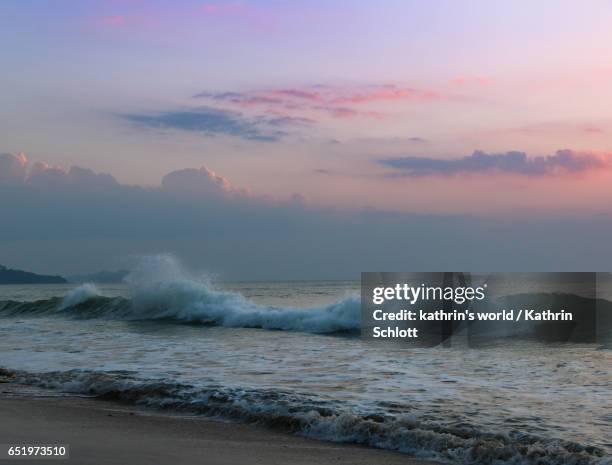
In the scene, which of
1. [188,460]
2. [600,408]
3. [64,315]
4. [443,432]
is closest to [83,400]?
[188,460]

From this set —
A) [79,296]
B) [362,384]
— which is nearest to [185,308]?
[79,296]

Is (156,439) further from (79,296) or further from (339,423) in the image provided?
(79,296)

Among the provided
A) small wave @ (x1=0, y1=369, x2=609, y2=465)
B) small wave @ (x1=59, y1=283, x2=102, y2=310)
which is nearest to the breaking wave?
small wave @ (x1=59, y1=283, x2=102, y2=310)

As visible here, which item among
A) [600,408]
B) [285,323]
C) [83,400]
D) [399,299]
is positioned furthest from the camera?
[399,299]

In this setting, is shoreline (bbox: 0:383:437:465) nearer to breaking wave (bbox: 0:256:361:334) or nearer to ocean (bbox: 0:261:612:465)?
ocean (bbox: 0:261:612:465)

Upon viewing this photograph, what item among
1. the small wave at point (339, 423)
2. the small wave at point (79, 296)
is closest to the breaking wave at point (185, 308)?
the small wave at point (79, 296)

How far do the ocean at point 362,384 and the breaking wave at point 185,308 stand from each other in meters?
2.75

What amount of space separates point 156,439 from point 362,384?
4584 mm

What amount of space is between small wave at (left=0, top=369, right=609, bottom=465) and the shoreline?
281mm

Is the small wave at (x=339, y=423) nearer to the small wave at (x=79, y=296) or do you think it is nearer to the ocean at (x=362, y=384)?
the ocean at (x=362, y=384)

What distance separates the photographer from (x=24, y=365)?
14.3 metres

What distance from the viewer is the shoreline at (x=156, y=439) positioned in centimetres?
668

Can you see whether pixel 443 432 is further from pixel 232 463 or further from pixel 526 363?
pixel 526 363

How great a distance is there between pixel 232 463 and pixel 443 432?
273cm
